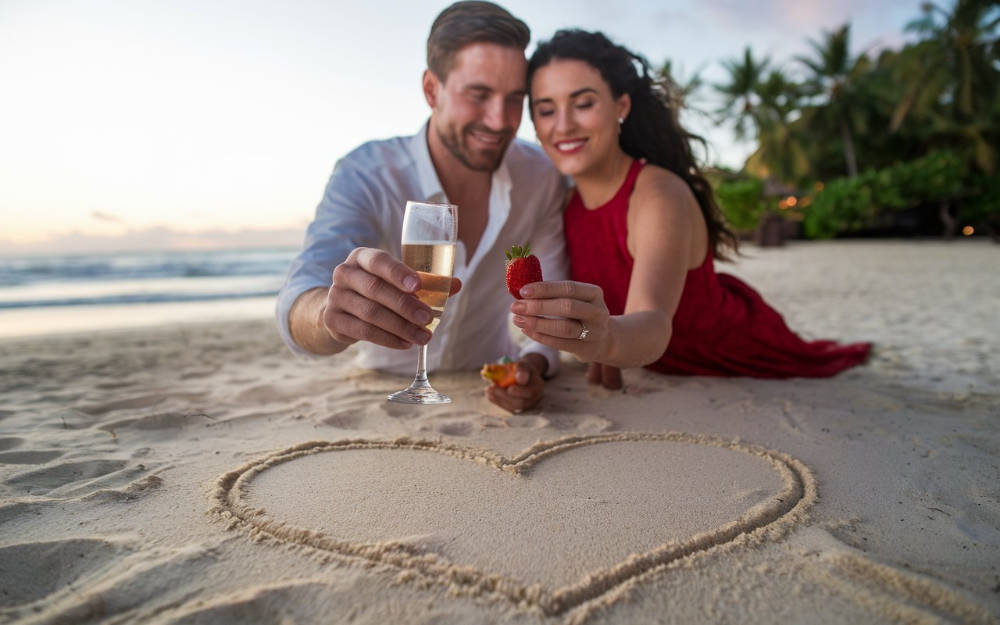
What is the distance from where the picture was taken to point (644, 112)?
3.57m

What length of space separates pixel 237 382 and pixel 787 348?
3.53 m

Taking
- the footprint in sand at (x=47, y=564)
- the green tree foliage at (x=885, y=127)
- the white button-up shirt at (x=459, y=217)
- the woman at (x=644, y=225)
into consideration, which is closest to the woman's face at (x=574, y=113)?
the woman at (x=644, y=225)

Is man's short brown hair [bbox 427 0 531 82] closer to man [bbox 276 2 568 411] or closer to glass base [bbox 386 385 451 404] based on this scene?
man [bbox 276 2 568 411]

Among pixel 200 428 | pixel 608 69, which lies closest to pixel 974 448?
pixel 608 69

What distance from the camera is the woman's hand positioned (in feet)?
6.11

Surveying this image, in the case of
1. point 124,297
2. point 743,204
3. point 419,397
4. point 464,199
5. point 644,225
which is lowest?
point 124,297

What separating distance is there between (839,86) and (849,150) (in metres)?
4.97

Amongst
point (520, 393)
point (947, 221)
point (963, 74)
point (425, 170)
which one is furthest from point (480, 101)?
point (963, 74)

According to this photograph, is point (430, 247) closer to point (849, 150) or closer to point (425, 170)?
point (425, 170)

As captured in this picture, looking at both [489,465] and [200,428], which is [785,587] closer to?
[489,465]

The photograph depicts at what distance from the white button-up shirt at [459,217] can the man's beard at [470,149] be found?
11 centimetres

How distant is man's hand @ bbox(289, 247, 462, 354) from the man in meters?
0.46

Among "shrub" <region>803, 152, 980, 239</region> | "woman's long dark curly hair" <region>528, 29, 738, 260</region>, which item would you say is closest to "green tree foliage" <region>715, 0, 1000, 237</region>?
"shrub" <region>803, 152, 980, 239</region>

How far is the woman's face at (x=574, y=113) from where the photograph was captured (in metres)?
3.21
